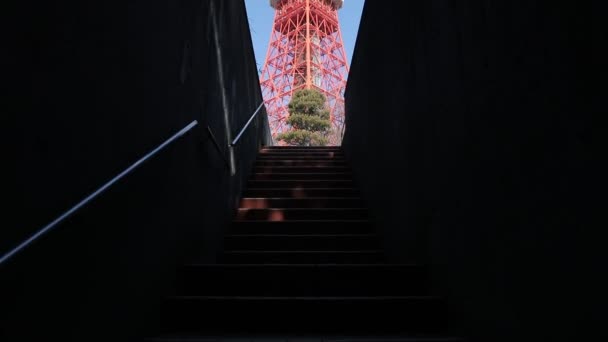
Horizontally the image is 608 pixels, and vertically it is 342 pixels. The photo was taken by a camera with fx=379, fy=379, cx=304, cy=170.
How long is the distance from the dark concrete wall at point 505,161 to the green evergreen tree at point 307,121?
42.3ft

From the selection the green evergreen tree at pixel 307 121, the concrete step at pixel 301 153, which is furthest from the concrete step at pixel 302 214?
the green evergreen tree at pixel 307 121

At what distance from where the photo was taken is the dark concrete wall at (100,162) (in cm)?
84

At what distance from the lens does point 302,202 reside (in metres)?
3.49

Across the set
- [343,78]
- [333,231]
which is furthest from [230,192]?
[343,78]

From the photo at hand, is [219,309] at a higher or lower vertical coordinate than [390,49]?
lower

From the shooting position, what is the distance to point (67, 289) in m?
1.00

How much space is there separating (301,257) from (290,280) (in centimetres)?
58

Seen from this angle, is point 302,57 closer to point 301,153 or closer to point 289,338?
point 301,153

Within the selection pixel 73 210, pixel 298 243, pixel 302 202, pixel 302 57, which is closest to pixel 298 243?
pixel 298 243

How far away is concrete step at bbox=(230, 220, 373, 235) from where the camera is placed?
9.93 feet

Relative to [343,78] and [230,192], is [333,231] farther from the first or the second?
[343,78]

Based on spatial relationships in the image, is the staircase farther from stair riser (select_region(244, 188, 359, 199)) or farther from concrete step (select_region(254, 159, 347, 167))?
concrete step (select_region(254, 159, 347, 167))

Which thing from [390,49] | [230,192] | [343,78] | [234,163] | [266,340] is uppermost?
Answer: [343,78]

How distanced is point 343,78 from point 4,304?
809 inches
